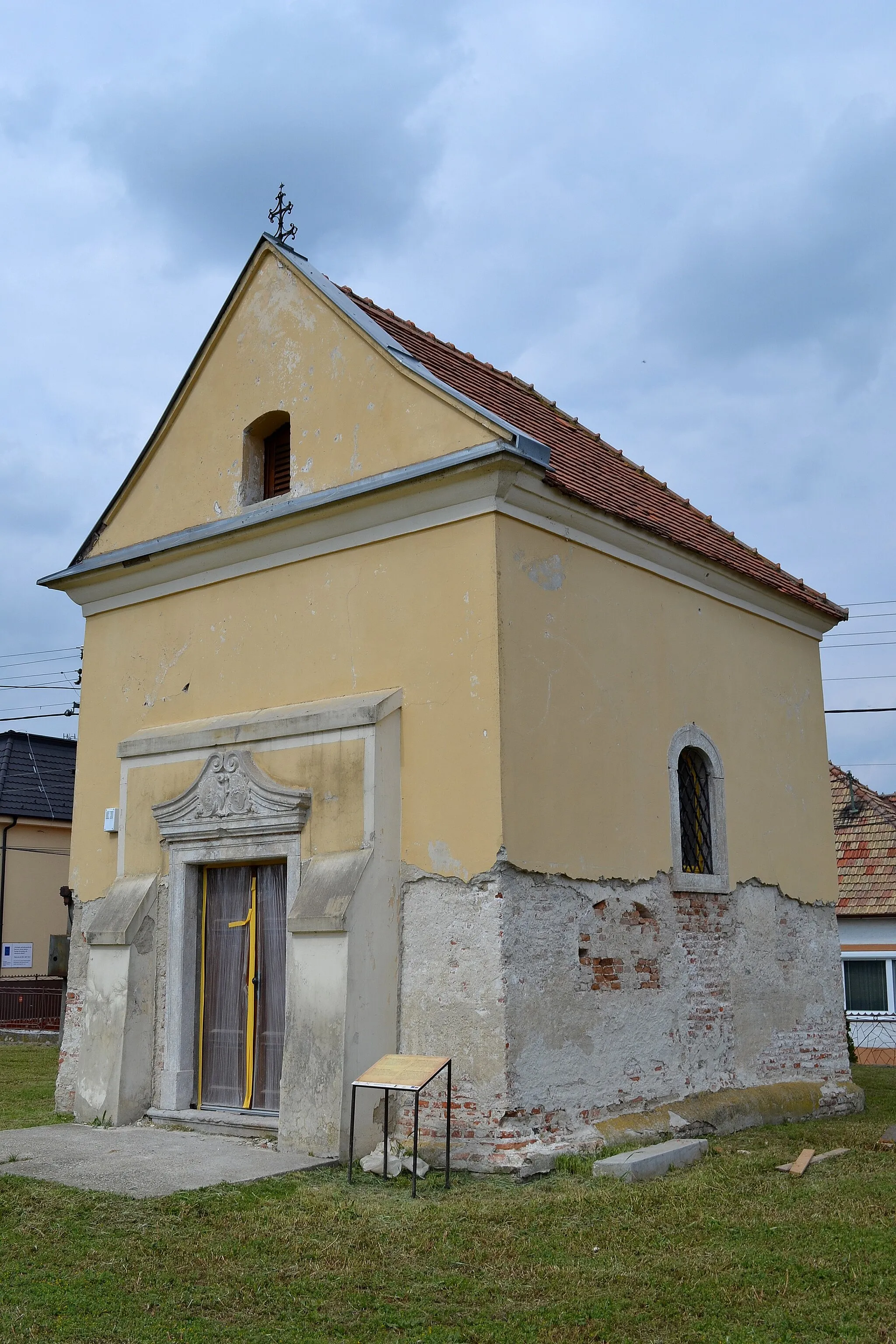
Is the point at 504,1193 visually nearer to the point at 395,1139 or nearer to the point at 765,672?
the point at 395,1139

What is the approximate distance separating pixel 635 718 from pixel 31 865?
22.4 metres

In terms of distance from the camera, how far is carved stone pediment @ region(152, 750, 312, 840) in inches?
403

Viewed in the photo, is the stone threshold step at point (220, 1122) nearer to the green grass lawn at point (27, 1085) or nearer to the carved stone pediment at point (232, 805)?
the green grass lawn at point (27, 1085)

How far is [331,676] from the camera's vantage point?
34.8ft

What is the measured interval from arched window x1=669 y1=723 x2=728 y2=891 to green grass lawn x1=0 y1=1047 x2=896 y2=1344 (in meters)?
3.13

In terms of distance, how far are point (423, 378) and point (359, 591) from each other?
1839 mm

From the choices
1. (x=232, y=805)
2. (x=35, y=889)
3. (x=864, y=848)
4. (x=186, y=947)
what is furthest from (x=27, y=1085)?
(x=35, y=889)

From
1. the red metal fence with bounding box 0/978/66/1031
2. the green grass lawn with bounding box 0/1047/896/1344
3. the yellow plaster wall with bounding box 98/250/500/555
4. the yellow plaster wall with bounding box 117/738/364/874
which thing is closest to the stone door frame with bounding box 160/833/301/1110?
the yellow plaster wall with bounding box 117/738/364/874

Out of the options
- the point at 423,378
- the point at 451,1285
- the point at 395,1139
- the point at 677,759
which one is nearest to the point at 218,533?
the point at 423,378

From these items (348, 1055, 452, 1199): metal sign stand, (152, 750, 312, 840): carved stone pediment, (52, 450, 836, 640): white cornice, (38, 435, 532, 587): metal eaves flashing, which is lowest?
(348, 1055, 452, 1199): metal sign stand

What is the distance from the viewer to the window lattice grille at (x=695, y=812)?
1155cm

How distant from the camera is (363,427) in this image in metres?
10.8

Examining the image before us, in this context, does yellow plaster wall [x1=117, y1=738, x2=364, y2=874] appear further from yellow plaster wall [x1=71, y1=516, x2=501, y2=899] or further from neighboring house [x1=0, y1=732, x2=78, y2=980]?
neighboring house [x1=0, y1=732, x2=78, y2=980]

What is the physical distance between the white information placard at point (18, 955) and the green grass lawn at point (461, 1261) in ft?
72.7
